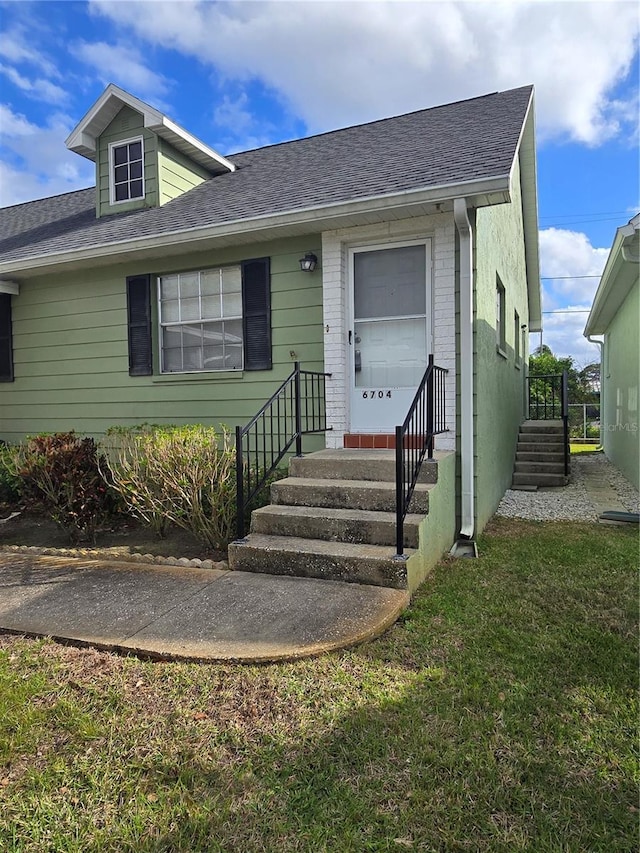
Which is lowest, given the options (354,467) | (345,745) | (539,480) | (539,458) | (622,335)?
(345,745)

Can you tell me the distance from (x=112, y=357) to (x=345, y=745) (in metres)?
5.92

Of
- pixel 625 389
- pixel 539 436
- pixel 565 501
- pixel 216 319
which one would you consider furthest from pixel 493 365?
pixel 625 389

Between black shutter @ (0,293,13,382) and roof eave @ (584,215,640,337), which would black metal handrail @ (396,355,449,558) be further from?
black shutter @ (0,293,13,382)

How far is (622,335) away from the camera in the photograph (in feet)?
31.3

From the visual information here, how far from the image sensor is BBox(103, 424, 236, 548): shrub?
4.60 m

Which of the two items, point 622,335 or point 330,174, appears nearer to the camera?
point 330,174

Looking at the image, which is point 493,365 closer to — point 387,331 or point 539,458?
point 387,331

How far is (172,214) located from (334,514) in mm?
4521

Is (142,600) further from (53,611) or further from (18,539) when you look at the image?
(18,539)

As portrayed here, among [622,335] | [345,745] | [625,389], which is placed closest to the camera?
[345,745]

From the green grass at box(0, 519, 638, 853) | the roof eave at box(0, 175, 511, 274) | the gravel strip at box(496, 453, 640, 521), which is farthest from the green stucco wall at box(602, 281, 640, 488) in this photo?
the green grass at box(0, 519, 638, 853)

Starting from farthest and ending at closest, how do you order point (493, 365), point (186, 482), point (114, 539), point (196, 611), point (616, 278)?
point (616, 278)
point (493, 365)
point (114, 539)
point (186, 482)
point (196, 611)

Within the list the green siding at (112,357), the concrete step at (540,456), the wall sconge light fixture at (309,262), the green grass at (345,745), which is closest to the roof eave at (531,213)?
the wall sconge light fixture at (309,262)

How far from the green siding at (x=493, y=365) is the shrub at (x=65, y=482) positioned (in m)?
3.77
